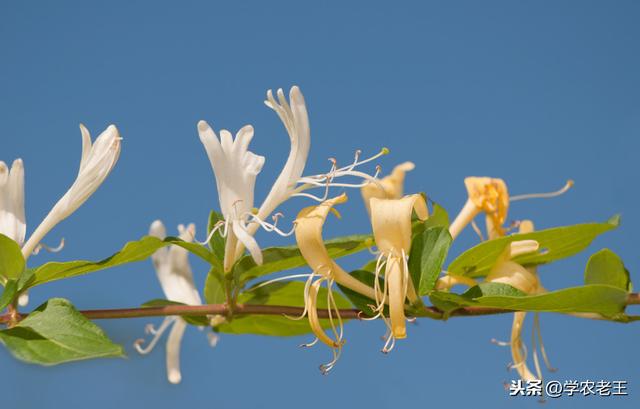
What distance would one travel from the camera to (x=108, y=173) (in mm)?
765

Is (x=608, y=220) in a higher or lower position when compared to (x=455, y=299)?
higher

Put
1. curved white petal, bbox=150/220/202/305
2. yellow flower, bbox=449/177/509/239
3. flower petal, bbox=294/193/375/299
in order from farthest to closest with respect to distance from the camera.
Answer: curved white petal, bbox=150/220/202/305, yellow flower, bbox=449/177/509/239, flower petal, bbox=294/193/375/299

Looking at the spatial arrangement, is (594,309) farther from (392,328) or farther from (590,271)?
(392,328)

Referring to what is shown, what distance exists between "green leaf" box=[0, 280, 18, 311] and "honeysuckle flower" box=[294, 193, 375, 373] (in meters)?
0.26

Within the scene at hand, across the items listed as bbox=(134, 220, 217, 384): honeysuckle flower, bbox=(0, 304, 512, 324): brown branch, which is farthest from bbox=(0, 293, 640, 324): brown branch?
bbox=(134, 220, 217, 384): honeysuckle flower

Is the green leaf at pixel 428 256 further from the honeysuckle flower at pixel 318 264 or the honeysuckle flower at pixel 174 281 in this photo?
the honeysuckle flower at pixel 174 281

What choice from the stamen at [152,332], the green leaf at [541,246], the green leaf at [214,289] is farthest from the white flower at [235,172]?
the stamen at [152,332]

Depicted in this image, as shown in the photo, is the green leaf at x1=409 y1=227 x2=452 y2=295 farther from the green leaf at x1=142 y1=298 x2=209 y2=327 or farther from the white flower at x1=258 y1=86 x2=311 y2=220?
the green leaf at x1=142 y1=298 x2=209 y2=327


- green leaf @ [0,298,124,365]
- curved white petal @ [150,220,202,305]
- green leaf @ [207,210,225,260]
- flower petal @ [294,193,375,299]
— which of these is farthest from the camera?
curved white petal @ [150,220,202,305]

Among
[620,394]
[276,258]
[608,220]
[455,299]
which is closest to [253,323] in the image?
[276,258]

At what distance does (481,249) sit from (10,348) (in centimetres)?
47

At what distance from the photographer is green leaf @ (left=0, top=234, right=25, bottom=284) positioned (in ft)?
2.37

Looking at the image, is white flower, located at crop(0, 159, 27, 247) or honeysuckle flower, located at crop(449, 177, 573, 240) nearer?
white flower, located at crop(0, 159, 27, 247)

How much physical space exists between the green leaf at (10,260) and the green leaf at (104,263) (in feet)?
0.05
